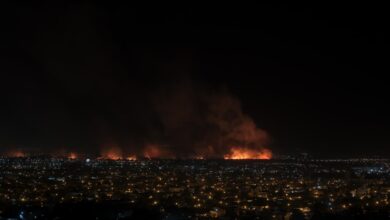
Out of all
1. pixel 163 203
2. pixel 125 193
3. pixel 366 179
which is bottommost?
pixel 163 203

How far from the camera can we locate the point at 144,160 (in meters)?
60.9

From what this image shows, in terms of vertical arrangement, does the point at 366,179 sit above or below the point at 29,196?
above

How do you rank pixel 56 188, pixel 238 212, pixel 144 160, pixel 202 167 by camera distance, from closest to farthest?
pixel 238 212, pixel 56 188, pixel 202 167, pixel 144 160

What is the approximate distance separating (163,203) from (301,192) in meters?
10.1

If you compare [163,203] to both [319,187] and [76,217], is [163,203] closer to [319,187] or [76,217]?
[76,217]

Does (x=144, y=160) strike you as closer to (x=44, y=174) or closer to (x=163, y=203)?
(x=44, y=174)

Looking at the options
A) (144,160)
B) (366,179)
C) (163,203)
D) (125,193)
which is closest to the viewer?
(163,203)

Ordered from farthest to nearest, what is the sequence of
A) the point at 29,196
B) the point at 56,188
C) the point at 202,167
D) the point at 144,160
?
the point at 144,160
the point at 202,167
the point at 56,188
the point at 29,196

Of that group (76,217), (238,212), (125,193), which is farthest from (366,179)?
(76,217)

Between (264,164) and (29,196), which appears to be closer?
(29,196)

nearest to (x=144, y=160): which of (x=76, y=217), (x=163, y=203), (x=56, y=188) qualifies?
(x=56, y=188)

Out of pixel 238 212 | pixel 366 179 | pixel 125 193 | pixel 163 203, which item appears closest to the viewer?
pixel 238 212

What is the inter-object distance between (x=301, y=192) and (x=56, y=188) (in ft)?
46.2

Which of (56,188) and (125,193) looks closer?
(125,193)
